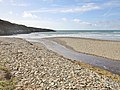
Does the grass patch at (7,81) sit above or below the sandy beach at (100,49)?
above

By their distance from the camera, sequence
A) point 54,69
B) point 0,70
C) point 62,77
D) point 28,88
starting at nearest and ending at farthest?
1. point 28,88
2. point 62,77
3. point 0,70
4. point 54,69

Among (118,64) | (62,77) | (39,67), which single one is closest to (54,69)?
(39,67)

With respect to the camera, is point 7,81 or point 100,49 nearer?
point 7,81

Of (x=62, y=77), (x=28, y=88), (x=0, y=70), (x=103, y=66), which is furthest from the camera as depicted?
(x=103, y=66)

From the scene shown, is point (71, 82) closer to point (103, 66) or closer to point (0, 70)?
point (0, 70)

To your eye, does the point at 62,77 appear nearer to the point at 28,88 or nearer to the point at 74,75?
the point at 74,75

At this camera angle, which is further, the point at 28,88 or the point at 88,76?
the point at 88,76

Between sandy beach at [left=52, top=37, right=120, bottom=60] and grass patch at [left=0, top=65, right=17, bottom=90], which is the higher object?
grass patch at [left=0, top=65, right=17, bottom=90]

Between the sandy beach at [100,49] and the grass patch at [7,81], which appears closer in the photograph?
the grass patch at [7,81]

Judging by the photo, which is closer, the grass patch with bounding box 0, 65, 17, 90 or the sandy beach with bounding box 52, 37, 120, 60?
the grass patch with bounding box 0, 65, 17, 90

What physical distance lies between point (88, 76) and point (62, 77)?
1.20 metres

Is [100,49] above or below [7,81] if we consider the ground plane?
below

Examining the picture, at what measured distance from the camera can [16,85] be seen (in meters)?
9.55

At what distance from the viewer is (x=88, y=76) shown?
34.9ft
